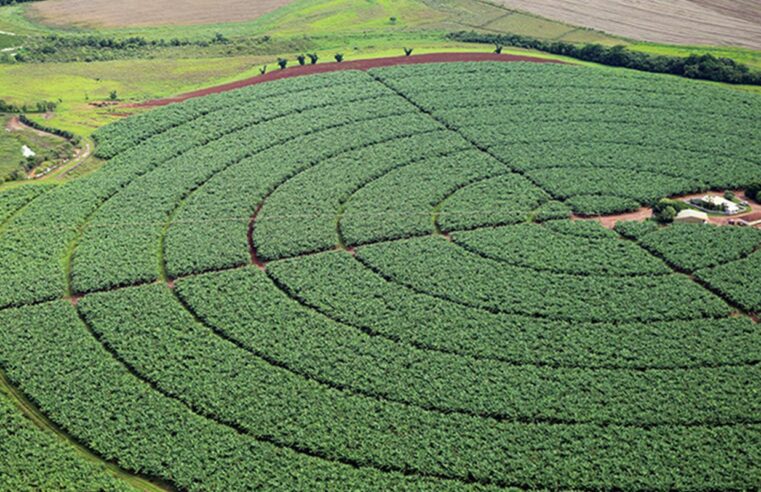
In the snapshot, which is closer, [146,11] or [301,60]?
[301,60]

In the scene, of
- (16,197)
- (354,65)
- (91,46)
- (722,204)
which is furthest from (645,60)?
(16,197)

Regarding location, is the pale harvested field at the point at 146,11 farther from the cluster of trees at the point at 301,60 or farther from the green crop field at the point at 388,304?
the green crop field at the point at 388,304

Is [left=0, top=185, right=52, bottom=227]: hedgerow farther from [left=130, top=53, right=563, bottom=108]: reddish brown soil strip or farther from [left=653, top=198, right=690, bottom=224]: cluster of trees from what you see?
[left=653, top=198, right=690, bottom=224]: cluster of trees

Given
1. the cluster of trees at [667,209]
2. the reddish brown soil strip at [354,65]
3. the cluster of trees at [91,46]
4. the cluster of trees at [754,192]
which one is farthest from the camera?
the cluster of trees at [91,46]

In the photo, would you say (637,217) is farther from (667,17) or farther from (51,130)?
(667,17)

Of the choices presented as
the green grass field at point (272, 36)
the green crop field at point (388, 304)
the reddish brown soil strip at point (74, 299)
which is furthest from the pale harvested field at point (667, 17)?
the reddish brown soil strip at point (74, 299)

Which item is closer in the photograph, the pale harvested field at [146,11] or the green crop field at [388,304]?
the green crop field at [388,304]

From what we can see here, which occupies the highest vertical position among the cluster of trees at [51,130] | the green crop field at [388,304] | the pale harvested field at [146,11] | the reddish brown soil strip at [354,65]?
the pale harvested field at [146,11]
